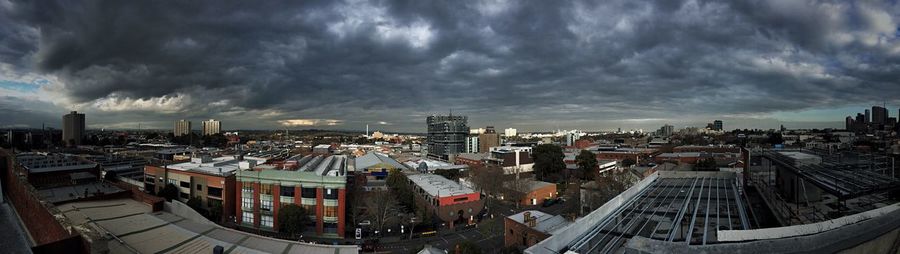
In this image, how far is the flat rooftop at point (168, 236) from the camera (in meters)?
12.7

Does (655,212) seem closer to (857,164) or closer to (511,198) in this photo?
(857,164)

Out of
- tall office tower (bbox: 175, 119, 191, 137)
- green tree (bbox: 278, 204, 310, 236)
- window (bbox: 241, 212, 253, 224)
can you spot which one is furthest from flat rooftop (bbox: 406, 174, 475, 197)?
tall office tower (bbox: 175, 119, 191, 137)

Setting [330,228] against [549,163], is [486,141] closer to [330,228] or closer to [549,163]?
[549,163]

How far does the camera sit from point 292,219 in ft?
68.7

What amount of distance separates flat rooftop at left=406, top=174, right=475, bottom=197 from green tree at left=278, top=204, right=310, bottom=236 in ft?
27.3

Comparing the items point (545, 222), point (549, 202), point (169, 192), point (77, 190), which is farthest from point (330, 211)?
point (549, 202)

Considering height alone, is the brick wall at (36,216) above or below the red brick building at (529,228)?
above

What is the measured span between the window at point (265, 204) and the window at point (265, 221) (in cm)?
47

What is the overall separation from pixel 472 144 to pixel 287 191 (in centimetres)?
5966

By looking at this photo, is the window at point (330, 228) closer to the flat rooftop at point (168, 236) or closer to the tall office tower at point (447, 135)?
the flat rooftop at point (168, 236)

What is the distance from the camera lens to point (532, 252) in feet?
14.7

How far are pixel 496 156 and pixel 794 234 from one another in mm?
48030

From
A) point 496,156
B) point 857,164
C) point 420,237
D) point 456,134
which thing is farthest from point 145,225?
point 456,134

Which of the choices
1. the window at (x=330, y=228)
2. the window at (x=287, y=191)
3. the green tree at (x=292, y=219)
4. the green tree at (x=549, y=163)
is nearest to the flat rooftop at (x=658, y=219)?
the window at (x=330, y=228)
